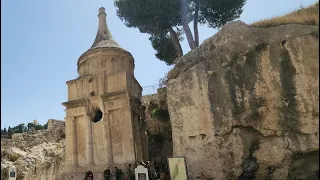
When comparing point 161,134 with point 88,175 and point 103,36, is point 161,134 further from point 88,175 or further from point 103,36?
point 88,175

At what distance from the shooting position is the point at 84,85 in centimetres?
1412

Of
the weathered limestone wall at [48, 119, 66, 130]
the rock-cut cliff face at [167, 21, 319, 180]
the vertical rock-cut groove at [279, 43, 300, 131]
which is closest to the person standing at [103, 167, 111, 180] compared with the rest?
the rock-cut cliff face at [167, 21, 319, 180]

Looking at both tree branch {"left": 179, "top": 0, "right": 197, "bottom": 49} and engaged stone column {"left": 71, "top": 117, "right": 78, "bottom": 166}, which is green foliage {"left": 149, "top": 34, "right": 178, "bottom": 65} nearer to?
tree branch {"left": 179, "top": 0, "right": 197, "bottom": 49}

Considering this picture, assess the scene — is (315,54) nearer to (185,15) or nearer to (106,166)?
(106,166)

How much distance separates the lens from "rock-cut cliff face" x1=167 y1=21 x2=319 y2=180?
29.3 feet

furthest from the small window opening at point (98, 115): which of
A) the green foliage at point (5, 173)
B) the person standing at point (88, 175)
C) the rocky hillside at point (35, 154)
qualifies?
the green foliage at point (5, 173)

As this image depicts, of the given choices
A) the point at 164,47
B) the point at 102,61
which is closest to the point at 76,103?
the point at 102,61

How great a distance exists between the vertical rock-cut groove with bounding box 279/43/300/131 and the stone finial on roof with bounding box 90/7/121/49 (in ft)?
27.3

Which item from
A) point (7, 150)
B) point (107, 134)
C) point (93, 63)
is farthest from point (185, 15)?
point (7, 150)

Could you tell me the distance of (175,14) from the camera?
58.4ft

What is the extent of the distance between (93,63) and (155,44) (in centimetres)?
599

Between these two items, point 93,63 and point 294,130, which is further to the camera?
point 93,63

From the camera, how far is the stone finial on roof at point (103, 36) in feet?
51.3

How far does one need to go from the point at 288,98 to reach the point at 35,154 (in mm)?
15232
